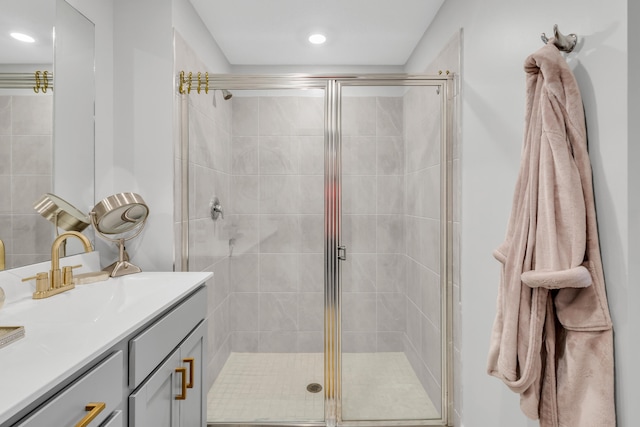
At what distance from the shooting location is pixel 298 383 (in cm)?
201

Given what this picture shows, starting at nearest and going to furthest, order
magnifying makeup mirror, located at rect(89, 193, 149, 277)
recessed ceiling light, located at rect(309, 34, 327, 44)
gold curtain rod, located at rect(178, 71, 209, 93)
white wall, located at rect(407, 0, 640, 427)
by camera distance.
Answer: white wall, located at rect(407, 0, 640, 427)
magnifying makeup mirror, located at rect(89, 193, 149, 277)
gold curtain rod, located at rect(178, 71, 209, 93)
recessed ceiling light, located at rect(309, 34, 327, 44)

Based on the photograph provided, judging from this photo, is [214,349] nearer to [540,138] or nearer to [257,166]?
[257,166]

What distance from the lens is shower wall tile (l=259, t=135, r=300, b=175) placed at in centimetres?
194

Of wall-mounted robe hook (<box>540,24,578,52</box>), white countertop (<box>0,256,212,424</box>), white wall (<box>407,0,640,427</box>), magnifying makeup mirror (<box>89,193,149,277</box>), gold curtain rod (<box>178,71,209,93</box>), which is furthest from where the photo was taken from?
gold curtain rod (<box>178,71,209,93</box>)

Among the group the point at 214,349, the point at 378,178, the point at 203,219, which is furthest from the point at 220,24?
the point at 214,349

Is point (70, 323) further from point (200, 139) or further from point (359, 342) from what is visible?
point (359, 342)

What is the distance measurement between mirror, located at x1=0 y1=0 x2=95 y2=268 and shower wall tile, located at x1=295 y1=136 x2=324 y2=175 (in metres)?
1.02

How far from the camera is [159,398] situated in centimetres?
115

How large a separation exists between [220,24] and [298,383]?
2.23 meters

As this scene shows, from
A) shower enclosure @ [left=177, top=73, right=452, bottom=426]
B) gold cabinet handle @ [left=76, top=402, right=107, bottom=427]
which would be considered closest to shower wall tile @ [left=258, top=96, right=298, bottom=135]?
shower enclosure @ [left=177, top=73, right=452, bottom=426]

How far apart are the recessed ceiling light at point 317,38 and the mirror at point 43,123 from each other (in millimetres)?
1323

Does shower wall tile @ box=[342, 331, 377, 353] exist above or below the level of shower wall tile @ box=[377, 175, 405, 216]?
below

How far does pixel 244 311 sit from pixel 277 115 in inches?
43.3

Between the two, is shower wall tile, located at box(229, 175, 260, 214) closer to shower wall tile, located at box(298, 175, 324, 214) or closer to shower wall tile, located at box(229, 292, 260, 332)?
shower wall tile, located at box(298, 175, 324, 214)
